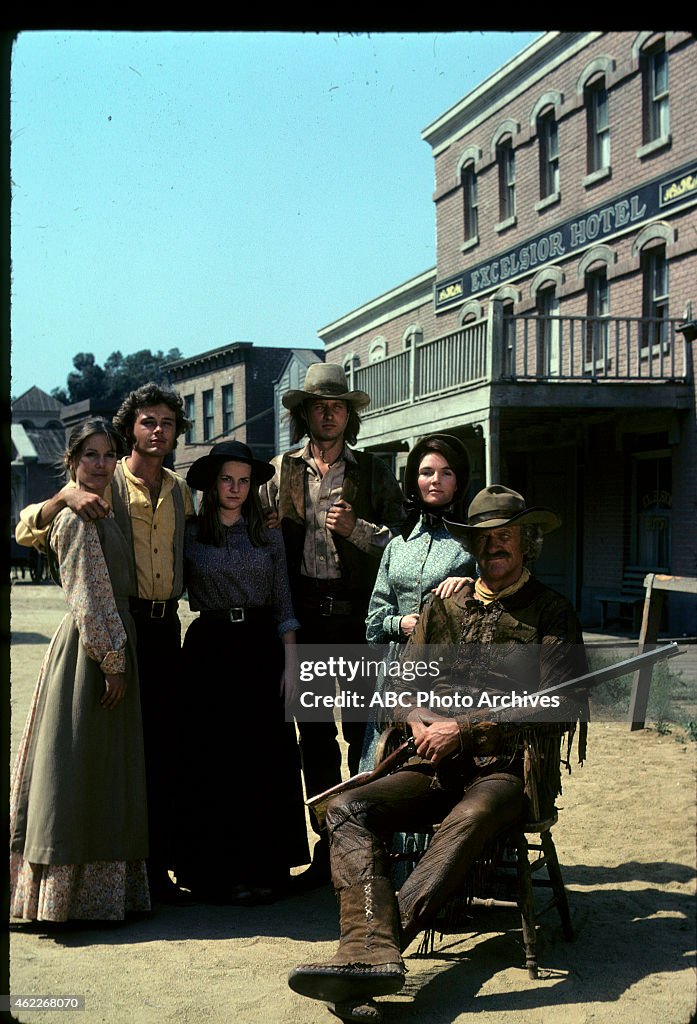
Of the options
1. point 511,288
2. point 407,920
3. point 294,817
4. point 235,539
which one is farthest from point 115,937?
point 511,288

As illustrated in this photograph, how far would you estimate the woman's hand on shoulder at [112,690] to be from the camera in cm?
417

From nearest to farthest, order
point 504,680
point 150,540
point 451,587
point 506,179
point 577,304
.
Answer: point 504,680, point 451,587, point 150,540, point 577,304, point 506,179

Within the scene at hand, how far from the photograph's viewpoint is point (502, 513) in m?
3.94

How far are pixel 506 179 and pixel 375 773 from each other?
14554 mm

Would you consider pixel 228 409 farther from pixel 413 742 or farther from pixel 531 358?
pixel 413 742

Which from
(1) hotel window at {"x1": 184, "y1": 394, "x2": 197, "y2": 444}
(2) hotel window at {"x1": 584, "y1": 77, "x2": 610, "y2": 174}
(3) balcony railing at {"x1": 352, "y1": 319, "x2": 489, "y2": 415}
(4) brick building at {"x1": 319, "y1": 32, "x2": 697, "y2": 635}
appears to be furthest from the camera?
(1) hotel window at {"x1": 184, "y1": 394, "x2": 197, "y2": 444}

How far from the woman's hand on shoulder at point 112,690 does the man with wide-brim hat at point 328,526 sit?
2.90 ft

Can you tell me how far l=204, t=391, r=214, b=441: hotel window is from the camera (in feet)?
79.9

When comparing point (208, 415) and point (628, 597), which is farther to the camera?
point (208, 415)

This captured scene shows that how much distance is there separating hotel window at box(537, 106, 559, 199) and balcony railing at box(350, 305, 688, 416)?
202 centimetres

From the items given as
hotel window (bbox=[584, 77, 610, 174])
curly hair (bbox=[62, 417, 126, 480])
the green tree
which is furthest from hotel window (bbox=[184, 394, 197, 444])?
the green tree

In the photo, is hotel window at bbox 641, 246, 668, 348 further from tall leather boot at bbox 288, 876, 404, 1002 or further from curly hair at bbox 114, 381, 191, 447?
tall leather boot at bbox 288, 876, 404, 1002

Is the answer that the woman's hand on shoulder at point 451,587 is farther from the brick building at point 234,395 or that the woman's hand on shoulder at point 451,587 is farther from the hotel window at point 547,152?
the brick building at point 234,395

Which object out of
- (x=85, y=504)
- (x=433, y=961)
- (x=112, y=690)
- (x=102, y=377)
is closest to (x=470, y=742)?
(x=433, y=961)
